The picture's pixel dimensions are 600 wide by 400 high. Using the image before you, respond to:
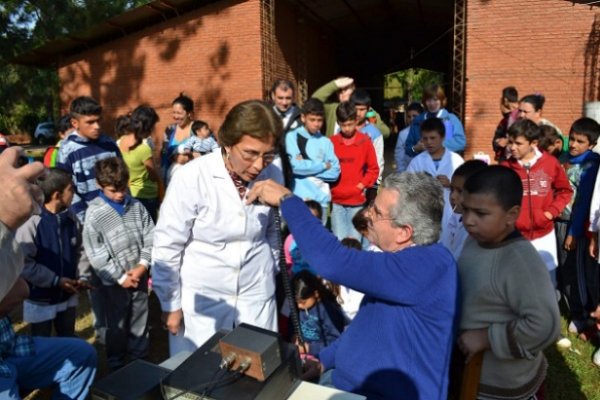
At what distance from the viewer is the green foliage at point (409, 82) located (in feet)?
124

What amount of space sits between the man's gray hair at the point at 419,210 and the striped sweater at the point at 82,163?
316 cm

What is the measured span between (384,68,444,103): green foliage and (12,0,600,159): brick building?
65.6 feet

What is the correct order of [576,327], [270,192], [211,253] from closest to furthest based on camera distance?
1. [270,192]
2. [211,253]
3. [576,327]

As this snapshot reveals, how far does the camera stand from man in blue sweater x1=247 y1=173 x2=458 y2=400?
1761 millimetres

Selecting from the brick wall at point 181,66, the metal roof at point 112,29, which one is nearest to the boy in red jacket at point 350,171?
the brick wall at point 181,66

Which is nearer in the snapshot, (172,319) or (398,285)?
(398,285)

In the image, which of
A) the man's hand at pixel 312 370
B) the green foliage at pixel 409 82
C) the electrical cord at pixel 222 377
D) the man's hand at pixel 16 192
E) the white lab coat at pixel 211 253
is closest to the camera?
the man's hand at pixel 16 192

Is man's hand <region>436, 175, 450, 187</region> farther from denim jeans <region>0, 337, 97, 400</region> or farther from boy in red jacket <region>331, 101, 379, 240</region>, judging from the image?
denim jeans <region>0, 337, 97, 400</region>

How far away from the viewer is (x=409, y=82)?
128 ft

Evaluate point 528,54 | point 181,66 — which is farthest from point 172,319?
point 181,66

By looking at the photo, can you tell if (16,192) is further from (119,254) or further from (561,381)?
(561,381)

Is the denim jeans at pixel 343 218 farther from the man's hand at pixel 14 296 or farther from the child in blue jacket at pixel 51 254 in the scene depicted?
the man's hand at pixel 14 296

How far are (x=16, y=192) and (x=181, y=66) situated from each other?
502 inches

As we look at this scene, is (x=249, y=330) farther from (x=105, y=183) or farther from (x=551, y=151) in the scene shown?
(x=551, y=151)
